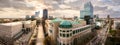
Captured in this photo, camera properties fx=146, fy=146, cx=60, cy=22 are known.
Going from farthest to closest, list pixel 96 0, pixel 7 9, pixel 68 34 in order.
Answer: pixel 96 0
pixel 7 9
pixel 68 34

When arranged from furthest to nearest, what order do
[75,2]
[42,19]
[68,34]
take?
[42,19]
[75,2]
[68,34]

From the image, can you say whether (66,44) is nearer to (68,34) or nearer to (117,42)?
(68,34)

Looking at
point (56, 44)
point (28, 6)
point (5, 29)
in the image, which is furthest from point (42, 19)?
point (56, 44)

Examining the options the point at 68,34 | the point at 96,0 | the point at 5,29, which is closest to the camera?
the point at 68,34

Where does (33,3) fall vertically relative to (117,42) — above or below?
above

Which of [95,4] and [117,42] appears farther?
[95,4]

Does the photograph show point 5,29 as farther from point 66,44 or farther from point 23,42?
point 66,44

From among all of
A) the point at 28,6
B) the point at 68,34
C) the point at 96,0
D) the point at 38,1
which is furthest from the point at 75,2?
the point at 68,34

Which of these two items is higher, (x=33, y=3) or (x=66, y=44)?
(x=33, y=3)

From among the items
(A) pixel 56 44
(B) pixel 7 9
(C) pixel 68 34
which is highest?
(B) pixel 7 9
